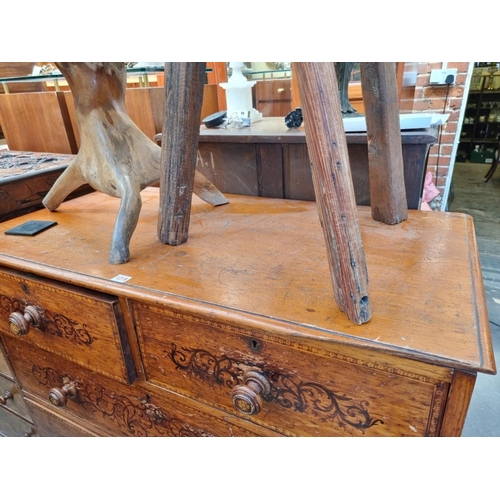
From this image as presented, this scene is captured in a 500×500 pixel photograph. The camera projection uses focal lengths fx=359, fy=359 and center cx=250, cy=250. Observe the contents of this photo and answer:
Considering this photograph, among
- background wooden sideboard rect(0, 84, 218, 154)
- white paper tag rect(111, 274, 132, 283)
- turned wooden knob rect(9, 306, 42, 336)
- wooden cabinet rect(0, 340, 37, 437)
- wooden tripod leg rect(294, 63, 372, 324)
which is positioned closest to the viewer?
wooden tripod leg rect(294, 63, 372, 324)

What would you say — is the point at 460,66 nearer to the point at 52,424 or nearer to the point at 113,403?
the point at 113,403

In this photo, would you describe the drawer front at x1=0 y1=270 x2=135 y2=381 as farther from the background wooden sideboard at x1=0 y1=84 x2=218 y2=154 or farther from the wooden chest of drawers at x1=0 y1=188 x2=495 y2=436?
the background wooden sideboard at x1=0 y1=84 x2=218 y2=154

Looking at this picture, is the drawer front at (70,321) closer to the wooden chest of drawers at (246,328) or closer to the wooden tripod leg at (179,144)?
the wooden chest of drawers at (246,328)

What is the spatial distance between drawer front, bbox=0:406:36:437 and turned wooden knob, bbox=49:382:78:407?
Answer: 0.32 meters

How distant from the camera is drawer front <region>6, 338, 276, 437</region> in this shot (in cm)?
58

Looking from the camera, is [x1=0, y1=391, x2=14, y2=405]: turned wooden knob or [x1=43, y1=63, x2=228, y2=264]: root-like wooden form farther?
[x1=0, y1=391, x2=14, y2=405]: turned wooden knob

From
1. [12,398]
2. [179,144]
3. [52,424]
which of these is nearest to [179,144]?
[179,144]

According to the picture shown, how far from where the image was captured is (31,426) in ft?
3.11

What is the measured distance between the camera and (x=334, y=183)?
409 millimetres

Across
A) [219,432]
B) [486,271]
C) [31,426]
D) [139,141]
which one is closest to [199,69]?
[139,141]

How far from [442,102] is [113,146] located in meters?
1.81

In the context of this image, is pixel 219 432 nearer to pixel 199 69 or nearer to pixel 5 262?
pixel 5 262

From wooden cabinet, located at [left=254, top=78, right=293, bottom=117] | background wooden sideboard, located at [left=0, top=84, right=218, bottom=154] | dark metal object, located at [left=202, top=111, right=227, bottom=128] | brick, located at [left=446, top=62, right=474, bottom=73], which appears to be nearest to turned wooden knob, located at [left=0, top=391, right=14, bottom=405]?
background wooden sideboard, located at [left=0, top=84, right=218, bottom=154]

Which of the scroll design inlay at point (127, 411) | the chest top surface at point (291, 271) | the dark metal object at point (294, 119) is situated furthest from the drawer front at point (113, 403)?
the dark metal object at point (294, 119)
